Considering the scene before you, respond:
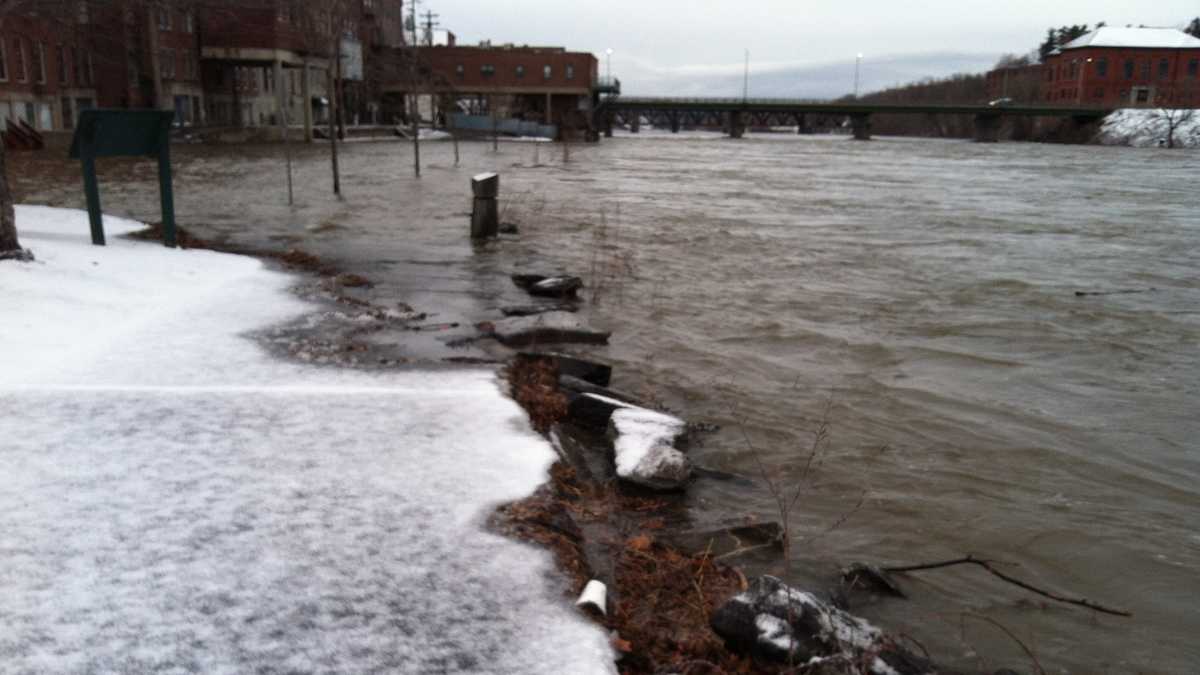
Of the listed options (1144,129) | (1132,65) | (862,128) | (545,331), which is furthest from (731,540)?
(1132,65)

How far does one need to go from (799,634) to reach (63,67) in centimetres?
5818

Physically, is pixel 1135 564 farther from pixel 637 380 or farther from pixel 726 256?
pixel 726 256

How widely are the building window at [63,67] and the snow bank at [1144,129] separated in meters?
93.3

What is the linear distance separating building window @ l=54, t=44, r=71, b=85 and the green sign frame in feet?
153

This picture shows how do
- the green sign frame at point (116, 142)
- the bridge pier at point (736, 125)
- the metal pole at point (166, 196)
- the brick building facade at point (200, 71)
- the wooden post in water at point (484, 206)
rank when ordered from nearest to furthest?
the green sign frame at point (116, 142), the metal pole at point (166, 196), the wooden post in water at point (484, 206), the brick building facade at point (200, 71), the bridge pier at point (736, 125)

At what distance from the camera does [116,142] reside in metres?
11.2

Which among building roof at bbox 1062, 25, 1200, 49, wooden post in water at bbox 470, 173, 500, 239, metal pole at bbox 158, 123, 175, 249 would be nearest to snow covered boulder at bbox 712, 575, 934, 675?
metal pole at bbox 158, 123, 175, 249

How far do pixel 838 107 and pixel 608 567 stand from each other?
127562 mm

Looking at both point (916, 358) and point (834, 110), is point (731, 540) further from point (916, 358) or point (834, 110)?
point (834, 110)

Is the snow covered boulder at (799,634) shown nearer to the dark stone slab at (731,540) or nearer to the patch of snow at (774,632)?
the patch of snow at (774,632)

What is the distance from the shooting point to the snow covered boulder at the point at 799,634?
11.9 ft

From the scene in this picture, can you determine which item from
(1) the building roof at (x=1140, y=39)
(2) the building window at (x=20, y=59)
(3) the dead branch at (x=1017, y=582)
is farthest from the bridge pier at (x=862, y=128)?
(3) the dead branch at (x=1017, y=582)

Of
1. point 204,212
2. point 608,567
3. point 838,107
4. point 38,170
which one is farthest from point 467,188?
point 838,107

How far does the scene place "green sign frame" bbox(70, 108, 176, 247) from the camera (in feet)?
35.4
